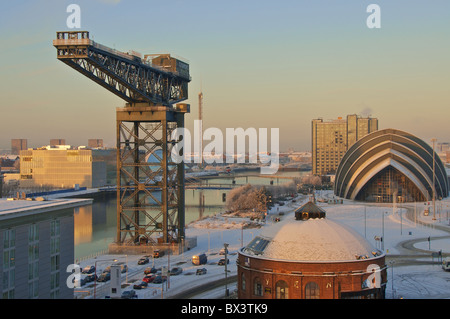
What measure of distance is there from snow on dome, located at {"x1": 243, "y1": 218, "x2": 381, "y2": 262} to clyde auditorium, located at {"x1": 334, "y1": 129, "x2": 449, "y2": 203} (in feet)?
271

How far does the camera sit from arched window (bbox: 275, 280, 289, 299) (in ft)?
102

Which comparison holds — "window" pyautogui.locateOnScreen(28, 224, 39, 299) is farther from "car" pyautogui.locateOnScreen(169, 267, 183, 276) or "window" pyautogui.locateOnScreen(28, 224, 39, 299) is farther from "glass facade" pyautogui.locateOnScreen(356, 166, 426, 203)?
"glass facade" pyautogui.locateOnScreen(356, 166, 426, 203)

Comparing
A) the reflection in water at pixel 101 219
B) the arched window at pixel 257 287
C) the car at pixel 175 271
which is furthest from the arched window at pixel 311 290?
the reflection in water at pixel 101 219

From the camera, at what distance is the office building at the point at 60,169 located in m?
155

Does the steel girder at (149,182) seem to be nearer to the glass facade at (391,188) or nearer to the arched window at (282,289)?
the arched window at (282,289)

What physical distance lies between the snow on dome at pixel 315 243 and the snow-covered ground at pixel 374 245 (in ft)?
21.4

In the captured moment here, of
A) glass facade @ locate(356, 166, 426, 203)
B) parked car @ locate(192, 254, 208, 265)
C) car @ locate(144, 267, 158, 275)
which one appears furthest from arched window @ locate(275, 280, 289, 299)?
glass facade @ locate(356, 166, 426, 203)

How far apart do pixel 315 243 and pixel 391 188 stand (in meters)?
89.0

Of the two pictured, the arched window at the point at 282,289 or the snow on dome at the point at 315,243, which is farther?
the snow on dome at the point at 315,243

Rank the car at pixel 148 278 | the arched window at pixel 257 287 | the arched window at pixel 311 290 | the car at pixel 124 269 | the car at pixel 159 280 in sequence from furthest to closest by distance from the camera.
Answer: the car at pixel 124 269, the car at pixel 148 278, the car at pixel 159 280, the arched window at pixel 257 287, the arched window at pixel 311 290

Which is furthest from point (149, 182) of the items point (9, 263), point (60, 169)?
point (60, 169)

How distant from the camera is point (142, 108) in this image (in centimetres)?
5438

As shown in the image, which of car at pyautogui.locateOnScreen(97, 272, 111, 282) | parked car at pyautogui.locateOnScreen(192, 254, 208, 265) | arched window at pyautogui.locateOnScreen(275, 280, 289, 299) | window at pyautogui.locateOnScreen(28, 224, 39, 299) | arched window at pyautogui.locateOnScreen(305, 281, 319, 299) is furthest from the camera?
parked car at pyautogui.locateOnScreen(192, 254, 208, 265)
